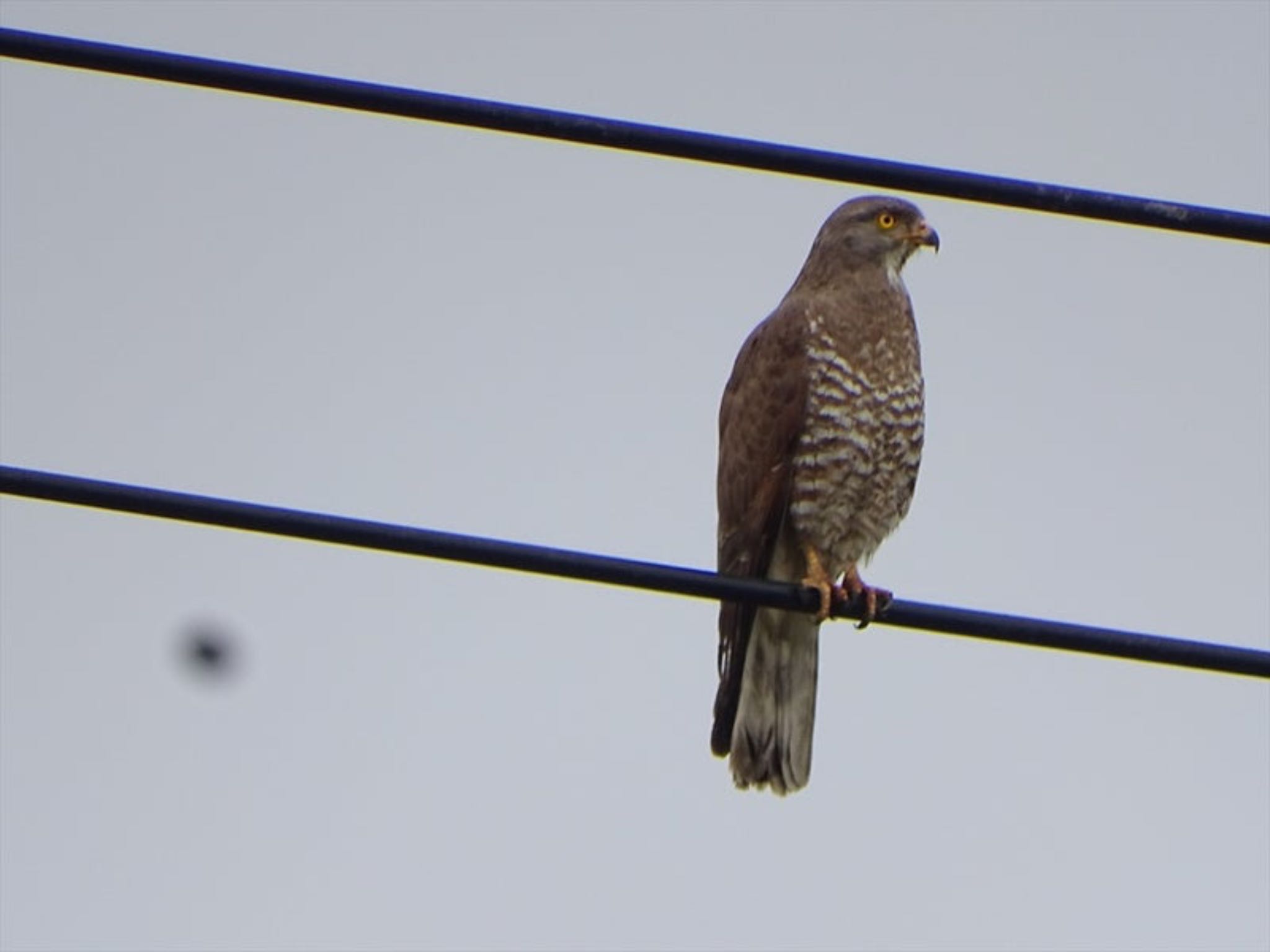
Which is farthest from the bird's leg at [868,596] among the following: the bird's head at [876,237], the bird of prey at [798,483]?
the bird's head at [876,237]

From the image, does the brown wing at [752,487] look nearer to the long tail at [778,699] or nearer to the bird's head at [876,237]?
the long tail at [778,699]

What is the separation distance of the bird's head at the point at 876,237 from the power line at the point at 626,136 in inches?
126

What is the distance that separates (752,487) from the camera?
7219mm

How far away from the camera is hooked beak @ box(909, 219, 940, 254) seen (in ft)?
26.4

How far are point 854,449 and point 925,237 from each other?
1.07 metres

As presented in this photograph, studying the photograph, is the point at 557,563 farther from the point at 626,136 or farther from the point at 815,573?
the point at 815,573

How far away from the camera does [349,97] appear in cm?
454

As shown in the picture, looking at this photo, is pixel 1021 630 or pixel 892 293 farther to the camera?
pixel 892 293

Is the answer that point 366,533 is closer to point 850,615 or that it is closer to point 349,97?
point 349,97

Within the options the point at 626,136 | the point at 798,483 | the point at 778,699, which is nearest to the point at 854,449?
the point at 798,483

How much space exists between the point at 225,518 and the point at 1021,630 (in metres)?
1.41

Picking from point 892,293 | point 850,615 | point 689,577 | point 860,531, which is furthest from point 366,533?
point 892,293

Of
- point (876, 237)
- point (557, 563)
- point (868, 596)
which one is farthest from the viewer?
point (876, 237)

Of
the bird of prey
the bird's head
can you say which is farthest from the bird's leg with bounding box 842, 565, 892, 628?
the bird's head
